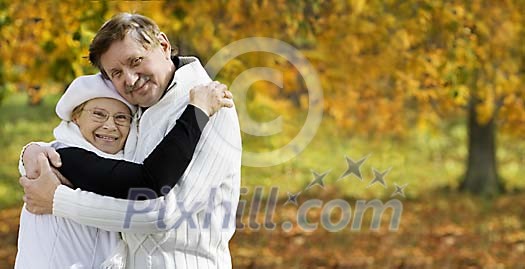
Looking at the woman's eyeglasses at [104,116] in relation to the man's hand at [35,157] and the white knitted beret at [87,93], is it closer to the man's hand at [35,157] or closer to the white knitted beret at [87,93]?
the white knitted beret at [87,93]

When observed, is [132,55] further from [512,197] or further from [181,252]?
[512,197]

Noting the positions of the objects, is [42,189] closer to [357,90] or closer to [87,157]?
[87,157]

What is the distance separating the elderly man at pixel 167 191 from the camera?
255 cm

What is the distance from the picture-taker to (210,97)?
260cm

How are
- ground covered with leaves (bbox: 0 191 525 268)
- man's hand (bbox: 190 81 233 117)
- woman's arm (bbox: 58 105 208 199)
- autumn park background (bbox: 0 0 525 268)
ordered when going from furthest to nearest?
ground covered with leaves (bbox: 0 191 525 268) → autumn park background (bbox: 0 0 525 268) → man's hand (bbox: 190 81 233 117) → woman's arm (bbox: 58 105 208 199)

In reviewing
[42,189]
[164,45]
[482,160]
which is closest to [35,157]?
[42,189]

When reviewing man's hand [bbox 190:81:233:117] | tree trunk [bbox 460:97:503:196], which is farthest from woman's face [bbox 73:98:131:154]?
tree trunk [bbox 460:97:503:196]

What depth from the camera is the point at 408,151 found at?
47.5 feet

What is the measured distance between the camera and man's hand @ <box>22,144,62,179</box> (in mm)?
2613

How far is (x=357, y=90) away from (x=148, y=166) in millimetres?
5324

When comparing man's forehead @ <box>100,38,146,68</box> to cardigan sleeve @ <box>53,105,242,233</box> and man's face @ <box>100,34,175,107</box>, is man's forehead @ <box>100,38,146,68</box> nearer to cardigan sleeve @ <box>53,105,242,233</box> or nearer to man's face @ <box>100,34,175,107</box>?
man's face @ <box>100,34,175,107</box>

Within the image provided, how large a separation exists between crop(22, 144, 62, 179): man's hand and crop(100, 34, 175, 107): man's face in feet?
0.84

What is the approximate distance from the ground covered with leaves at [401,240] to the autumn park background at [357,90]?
20 mm

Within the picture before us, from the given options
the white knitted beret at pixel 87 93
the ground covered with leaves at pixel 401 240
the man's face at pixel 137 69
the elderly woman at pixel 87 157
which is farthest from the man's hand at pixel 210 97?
the ground covered with leaves at pixel 401 240
